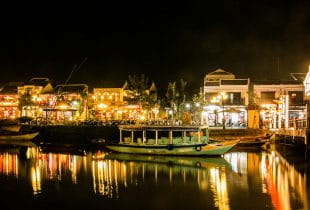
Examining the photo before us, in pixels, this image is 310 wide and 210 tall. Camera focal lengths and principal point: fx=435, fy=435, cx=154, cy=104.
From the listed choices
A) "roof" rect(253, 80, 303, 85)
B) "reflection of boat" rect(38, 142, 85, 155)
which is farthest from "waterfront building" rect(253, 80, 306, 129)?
"reflection of boat" rect(38, 142, 85, 155)

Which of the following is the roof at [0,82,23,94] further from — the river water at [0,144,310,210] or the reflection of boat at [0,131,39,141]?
the river water at [0,144,310,210]

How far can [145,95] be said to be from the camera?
200ft

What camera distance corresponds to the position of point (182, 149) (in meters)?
34.7

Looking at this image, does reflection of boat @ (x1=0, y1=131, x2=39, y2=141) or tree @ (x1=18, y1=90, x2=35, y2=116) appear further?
tree @ (x1=18, y1=90, x2=35, y2=116)

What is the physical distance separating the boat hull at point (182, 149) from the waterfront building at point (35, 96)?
34595 mm

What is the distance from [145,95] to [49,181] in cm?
3555

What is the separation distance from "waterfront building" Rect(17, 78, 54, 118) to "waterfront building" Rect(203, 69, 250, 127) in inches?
1053

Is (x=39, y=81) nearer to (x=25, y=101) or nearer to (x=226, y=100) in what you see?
(x=25, y=101)

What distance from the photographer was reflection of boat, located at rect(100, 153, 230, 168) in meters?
31.9

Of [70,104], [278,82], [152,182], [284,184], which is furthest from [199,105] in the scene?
[284,184]

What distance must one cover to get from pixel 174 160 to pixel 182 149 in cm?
146

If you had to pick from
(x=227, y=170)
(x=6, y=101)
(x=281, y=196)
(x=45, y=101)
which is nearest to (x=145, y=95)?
(x=45, y=101)

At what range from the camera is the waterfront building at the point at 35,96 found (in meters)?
67.3

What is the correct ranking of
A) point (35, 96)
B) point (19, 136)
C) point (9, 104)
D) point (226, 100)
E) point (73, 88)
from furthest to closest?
1. point (9, 104)
2. point (73, 88)
3. point (35, 96)
4. point (226, 100)
5. point (19, 136)
